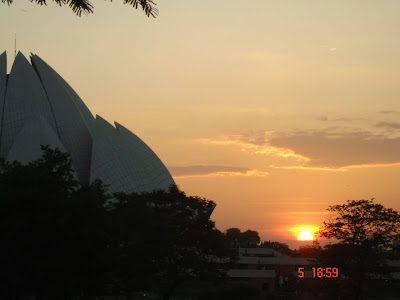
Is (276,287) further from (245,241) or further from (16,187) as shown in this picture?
(245,241)

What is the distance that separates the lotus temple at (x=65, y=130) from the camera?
5300 cm

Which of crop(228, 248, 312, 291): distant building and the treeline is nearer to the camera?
the treeline

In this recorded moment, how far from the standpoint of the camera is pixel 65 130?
56.2 m

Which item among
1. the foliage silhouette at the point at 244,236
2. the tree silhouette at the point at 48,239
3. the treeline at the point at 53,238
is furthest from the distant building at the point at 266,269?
the foliage silhouette at the point at 244,236

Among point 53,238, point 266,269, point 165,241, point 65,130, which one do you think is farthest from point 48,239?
point 266,269

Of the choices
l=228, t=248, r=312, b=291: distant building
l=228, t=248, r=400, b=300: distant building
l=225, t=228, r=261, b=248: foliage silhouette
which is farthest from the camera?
l=225, t=228, r=261, b=248: foliage silhouette

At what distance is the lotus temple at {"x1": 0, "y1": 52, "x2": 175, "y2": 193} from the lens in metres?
53.0

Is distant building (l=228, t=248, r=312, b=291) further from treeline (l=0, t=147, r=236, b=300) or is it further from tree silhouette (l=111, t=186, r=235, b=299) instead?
treeline (l=0, t=147, r=236, b=300)

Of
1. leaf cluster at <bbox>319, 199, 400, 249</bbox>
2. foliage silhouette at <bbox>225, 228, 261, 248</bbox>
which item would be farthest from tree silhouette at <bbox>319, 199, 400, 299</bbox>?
foliage silhouette at <bbox>225, 228, 261, 248</bbox>

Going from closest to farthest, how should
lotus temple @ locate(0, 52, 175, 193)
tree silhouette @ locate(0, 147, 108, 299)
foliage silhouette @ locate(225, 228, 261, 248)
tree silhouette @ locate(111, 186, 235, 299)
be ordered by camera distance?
tree silhouette @ locate(0, 147, 108, 299), tree silhouette @ locate(111, 186, 235, 299), lotus temple @ locate(0, 52, 175, 193), foliage silhouette @ locate(225, 228, 261, 248)

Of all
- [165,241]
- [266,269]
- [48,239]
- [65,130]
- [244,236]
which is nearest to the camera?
[48,239]

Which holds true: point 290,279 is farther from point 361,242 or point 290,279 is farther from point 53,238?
point 53,238

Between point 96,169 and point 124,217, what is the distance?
2001 centimetres

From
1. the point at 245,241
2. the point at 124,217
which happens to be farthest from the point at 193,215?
the point at 245,241
